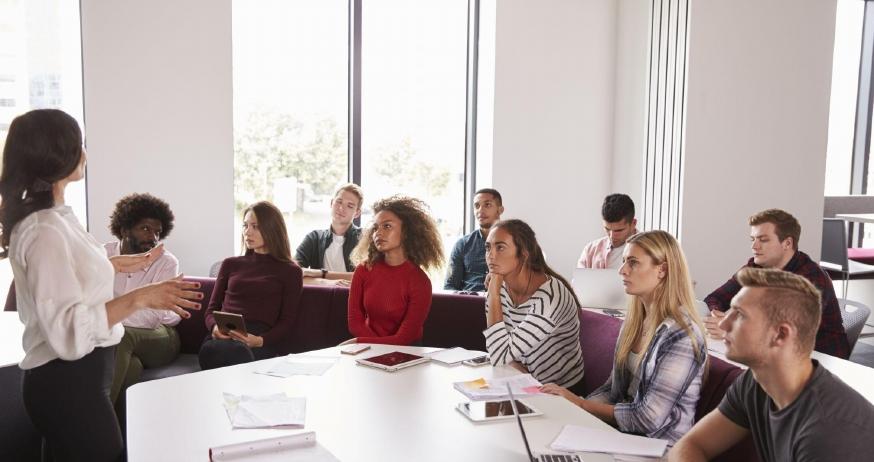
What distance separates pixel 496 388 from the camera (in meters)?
2.62

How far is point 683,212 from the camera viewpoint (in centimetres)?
627

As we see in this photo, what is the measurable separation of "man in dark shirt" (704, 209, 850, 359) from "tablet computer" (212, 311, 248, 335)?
222 cm

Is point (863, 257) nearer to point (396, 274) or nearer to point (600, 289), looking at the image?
point (600, 289)

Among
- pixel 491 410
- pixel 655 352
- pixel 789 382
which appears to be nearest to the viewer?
pixel 789 382

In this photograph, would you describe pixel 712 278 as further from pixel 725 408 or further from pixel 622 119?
pixel 725 408

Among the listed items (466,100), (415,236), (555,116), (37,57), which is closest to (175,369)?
(415,236)

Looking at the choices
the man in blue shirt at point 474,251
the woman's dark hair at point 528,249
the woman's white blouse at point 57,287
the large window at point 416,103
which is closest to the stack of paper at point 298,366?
the woman's white blouse at point 57,287

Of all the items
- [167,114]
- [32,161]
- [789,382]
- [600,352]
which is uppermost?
[167,114]

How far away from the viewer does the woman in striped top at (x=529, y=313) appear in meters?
3.10

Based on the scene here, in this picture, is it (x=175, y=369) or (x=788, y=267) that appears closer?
(x=788, y=267)

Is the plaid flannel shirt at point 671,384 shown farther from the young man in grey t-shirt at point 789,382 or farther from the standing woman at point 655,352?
the young man in grey t-shirt at point 789,382

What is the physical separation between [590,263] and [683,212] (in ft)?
5.03

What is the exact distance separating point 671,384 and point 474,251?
3017mm

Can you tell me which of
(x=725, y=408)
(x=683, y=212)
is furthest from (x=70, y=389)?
(x=683, y=212)
